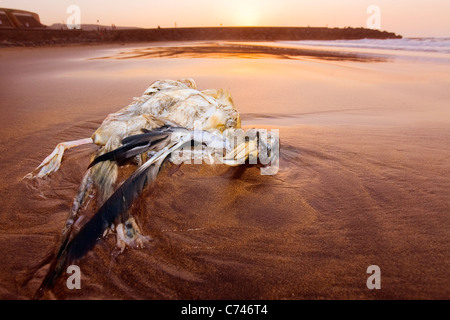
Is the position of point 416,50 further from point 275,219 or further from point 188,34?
point 188,34

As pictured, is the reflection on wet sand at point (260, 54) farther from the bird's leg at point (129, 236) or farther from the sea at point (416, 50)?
the bird's leg at point (129, 236)

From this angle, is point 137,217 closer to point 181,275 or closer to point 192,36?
point 181,275

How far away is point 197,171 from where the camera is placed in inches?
81.3

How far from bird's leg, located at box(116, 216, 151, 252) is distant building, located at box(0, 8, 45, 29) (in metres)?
42.5

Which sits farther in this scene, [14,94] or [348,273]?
[14,94]

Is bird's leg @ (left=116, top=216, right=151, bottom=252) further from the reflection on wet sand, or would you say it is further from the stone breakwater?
the stone breakwater

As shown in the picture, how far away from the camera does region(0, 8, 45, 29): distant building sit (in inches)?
1463

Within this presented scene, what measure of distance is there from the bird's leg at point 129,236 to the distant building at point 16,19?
4254 centimetres

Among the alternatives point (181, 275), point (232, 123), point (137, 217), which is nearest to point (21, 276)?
point (137, 217)

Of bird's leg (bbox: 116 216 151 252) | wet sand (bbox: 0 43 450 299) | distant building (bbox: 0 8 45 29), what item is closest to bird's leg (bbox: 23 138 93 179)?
wet sand (bbox: 0 43 450 299)

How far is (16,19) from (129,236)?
163ft

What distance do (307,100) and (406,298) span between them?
11.7 ft

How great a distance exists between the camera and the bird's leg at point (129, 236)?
52.5 inches

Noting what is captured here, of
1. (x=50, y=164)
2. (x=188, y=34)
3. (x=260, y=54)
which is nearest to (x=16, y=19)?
(x=188, y=34)
